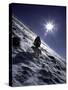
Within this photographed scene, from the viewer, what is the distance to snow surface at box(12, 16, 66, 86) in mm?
2697

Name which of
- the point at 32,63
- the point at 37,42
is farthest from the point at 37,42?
the point at 32,63

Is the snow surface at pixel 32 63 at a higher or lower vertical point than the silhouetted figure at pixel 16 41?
lower

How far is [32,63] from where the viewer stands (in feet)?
9.01

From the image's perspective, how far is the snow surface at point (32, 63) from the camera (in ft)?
8.85

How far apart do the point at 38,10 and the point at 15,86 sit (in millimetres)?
715

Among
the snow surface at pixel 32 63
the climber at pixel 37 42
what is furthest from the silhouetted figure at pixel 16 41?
the climber at pixel 37 42

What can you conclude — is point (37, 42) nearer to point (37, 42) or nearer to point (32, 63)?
point (37, 42)

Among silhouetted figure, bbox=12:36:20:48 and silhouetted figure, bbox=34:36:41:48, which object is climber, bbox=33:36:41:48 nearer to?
silhouetted figure, bbox=34:36:41:48

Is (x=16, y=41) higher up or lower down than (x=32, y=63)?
higher up

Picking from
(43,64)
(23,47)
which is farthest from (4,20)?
(43,64)

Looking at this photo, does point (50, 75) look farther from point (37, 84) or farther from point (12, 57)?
point (12, 57)

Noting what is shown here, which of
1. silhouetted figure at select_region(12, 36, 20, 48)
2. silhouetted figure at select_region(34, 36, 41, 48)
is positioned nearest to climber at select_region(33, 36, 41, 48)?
silhouetted figure at select_region(34, 36, 41, 48)

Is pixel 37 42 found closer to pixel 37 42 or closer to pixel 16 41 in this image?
pixel 37 42

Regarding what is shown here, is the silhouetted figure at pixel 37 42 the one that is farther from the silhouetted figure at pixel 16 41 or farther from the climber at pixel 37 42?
the silhouetted figure at pixel 16 41
